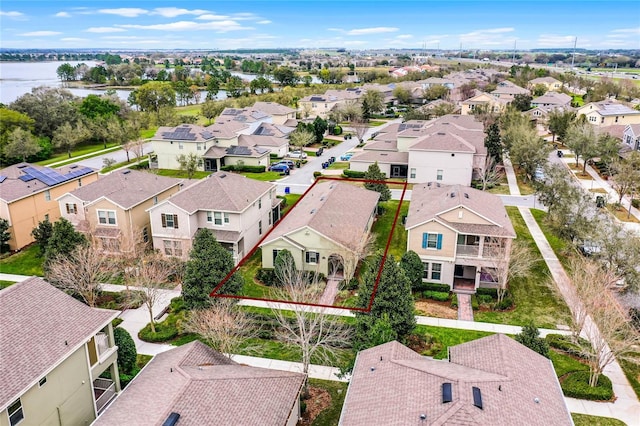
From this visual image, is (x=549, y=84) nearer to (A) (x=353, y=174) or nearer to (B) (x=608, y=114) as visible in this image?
(B) (x=608, y=114)

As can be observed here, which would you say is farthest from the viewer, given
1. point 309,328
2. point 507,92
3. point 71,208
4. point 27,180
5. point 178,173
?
Result: point 507,92

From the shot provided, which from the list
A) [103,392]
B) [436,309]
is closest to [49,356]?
[103,392]

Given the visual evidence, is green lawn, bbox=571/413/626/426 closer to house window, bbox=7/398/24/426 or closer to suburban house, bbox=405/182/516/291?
suburban house, bbox=405/182/516/291

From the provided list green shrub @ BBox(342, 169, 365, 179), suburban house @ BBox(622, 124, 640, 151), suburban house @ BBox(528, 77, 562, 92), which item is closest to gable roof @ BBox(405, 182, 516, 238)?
green shrub @ BBox(342, 169, 365, 179)

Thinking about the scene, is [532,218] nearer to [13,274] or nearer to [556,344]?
[556,344]

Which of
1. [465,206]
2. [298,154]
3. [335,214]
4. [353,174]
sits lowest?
[298,154]

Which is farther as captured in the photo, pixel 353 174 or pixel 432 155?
pixel 353 174

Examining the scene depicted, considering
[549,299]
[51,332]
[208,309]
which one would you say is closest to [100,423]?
[51,332]
